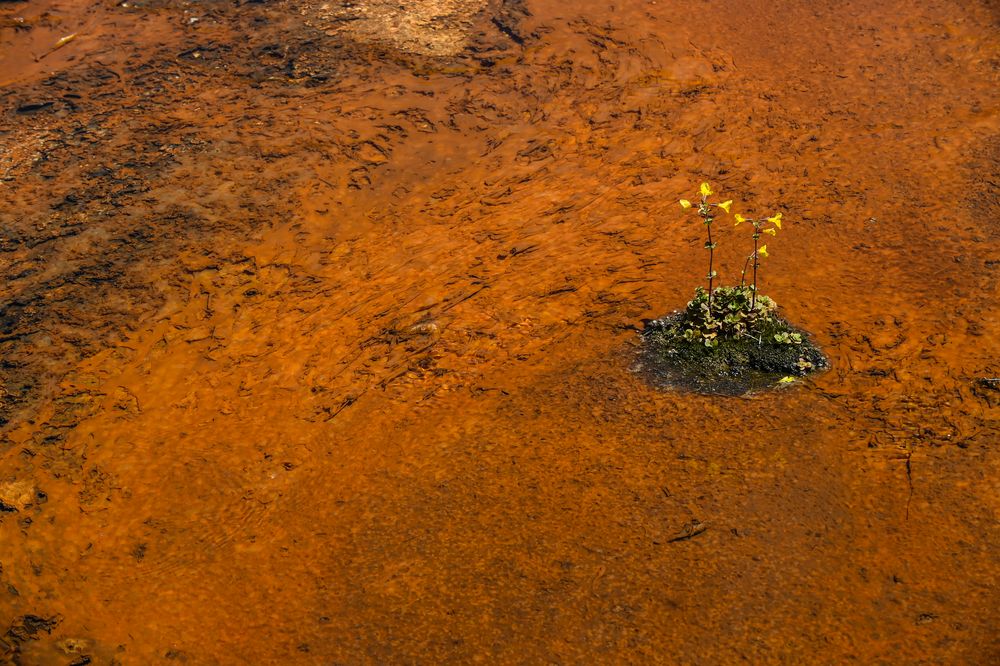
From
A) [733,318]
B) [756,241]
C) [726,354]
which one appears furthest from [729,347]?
[756,241]

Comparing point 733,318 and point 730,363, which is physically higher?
point 733,318

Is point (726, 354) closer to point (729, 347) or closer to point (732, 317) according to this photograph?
point (729, 347)

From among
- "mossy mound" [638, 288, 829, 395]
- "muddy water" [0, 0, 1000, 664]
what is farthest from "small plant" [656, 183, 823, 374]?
"muddy water" [0, 0, 1000, 664]

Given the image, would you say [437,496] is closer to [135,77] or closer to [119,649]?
[119,649]

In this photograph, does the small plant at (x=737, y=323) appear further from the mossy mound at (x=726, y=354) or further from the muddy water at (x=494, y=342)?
the muddy water at (x=494, y=342)

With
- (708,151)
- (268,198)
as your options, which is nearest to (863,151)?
(708,151)

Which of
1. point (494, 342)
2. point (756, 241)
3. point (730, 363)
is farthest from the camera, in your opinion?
point (494, 342)
